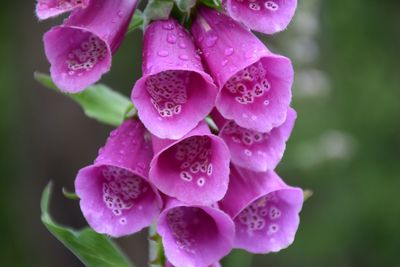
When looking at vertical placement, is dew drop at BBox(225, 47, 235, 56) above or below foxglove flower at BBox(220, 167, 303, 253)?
above

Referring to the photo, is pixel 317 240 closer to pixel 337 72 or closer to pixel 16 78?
pixel 337 72

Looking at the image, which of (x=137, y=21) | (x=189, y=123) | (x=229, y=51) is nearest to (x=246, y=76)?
(x=229, y=51)

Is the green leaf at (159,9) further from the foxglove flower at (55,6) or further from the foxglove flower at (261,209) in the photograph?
the foxglove flower at (261,209)

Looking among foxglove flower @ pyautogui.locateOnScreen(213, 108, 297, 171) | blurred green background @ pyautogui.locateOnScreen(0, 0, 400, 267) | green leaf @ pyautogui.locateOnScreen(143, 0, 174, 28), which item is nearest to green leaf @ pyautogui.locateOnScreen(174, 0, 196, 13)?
green leaf @ pyautogui.locateOnScreen(143, 0, 174, 28)

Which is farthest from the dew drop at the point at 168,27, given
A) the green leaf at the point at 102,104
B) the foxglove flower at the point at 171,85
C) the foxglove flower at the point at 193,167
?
the green leaf at the point at 102,104

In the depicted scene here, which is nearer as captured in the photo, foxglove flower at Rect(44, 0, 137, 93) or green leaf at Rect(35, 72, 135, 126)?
foxglove flower at Rect(44, 0, 137, 93)

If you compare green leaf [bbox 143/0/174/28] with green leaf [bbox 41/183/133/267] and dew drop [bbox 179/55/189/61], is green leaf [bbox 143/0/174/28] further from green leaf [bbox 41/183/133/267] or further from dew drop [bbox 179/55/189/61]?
green leaf [bbox 41/183/133/267]

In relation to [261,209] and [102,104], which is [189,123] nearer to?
[261,209]

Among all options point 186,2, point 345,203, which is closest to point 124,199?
point 186,2
